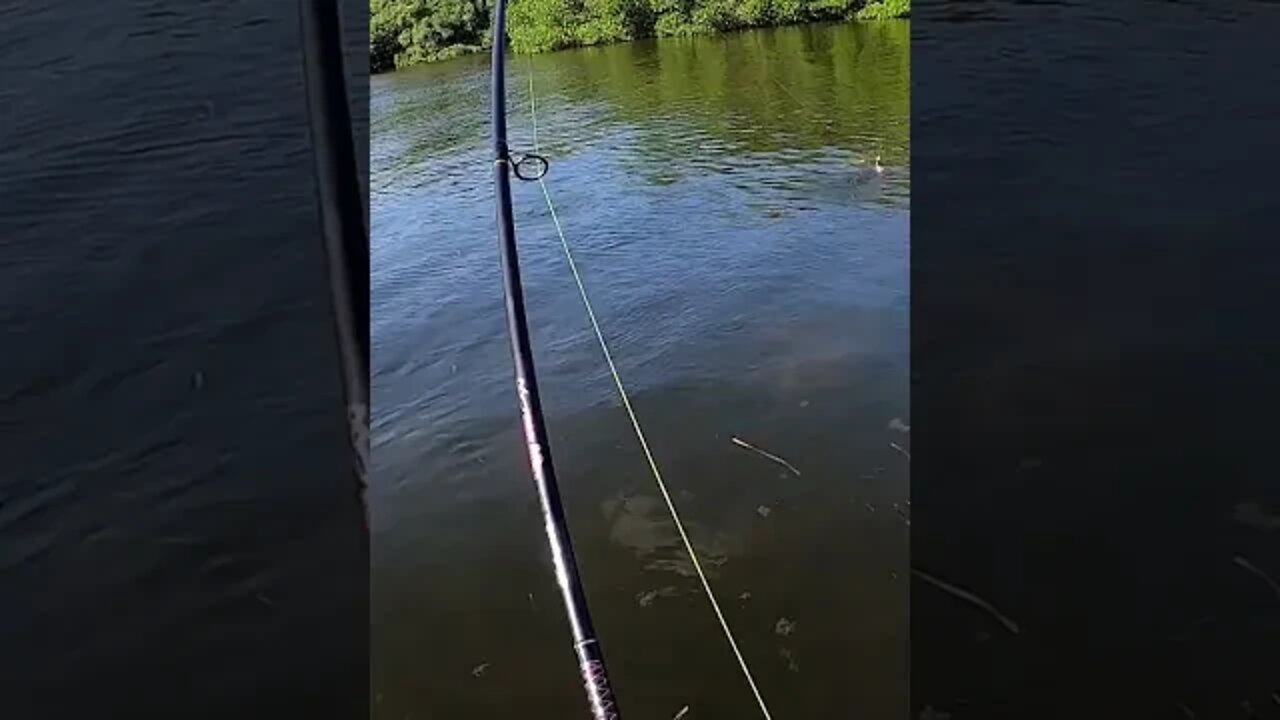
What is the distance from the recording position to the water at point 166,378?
329 centimetres

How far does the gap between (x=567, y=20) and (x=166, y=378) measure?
13.8 m

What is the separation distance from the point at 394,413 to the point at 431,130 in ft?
22.4

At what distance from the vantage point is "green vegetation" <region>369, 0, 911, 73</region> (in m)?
15.3

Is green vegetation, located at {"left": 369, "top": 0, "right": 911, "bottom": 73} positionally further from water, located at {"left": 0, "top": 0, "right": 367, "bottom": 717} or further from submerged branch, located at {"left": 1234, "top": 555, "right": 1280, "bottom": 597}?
submerged branch, located at {"left": 1234, "top": 555, "right": 1280, "bottom": 597}

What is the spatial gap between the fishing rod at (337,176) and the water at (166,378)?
25 cm

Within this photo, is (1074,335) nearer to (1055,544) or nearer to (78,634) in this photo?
(1055,544)

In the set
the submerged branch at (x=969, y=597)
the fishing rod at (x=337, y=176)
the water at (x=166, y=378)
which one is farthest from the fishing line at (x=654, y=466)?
the fishing rod at (x=337, y=176)

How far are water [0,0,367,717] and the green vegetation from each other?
27.6 feet

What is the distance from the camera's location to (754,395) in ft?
15.1

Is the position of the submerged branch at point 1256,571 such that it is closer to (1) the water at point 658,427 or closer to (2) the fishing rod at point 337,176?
(1) the water at point 658,427

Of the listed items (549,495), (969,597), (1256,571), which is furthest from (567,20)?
(549,495)

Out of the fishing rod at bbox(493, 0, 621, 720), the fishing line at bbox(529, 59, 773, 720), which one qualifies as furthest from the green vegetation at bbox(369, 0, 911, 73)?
the fishing rod at bbox(493, 0, 621, 720)

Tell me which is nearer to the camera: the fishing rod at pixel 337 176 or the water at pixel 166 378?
the fishing rod at pixel 337 176

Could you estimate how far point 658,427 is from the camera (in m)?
4.46
